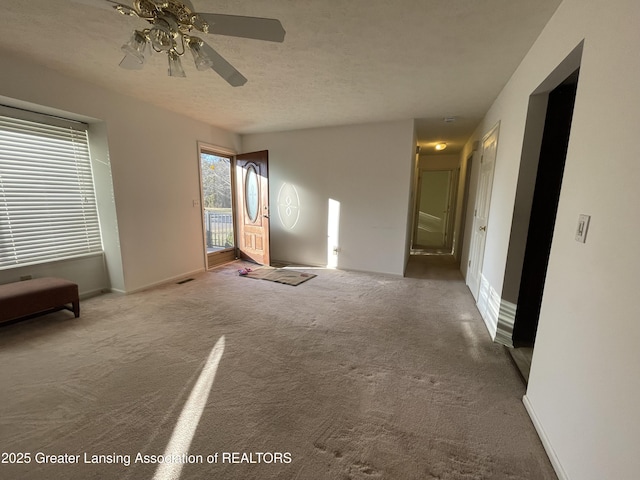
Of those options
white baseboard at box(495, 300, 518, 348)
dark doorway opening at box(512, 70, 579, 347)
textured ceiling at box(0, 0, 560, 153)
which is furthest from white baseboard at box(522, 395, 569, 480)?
textured ceiling at box(0, 0, 560, 153)

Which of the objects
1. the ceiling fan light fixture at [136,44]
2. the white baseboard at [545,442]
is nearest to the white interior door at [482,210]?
the white baseboard at [545,442]

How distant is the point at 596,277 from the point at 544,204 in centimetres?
132

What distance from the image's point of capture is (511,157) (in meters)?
2.34

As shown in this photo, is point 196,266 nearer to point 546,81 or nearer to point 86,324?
point 86,324

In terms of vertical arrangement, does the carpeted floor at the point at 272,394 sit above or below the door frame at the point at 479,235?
below

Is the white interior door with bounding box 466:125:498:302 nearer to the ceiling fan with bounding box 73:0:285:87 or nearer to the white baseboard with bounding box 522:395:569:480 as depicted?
the white baseboard with bounding box 522:395:569:480

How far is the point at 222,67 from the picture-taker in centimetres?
172

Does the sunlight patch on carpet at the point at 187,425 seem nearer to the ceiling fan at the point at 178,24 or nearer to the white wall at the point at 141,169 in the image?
the ceiling fan at the point at 178,24

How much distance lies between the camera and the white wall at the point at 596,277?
909mm

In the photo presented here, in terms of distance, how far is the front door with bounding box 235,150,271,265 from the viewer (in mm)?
4688

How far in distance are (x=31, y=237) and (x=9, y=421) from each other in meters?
→ 2.15

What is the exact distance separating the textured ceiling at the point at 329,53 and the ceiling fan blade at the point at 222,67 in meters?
0.32

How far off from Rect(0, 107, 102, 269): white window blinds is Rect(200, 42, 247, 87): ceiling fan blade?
2509 mm

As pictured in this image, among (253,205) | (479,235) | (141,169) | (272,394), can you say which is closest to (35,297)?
(141,169)
